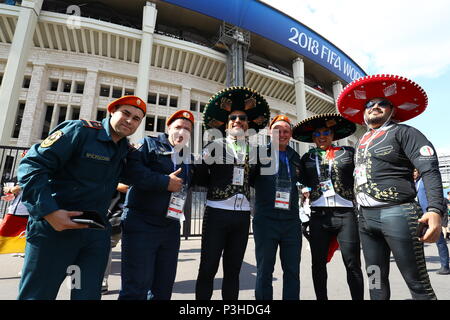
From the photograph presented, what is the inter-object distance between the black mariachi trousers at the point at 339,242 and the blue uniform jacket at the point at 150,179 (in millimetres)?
1699

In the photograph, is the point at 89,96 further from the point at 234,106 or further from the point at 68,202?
the point at 68,202

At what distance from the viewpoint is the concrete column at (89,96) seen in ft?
63.3

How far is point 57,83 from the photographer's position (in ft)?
67.7

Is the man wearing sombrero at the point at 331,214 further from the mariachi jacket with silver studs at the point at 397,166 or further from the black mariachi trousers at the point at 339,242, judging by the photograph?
the mariachi jacket with silver studs at the point at 397,166

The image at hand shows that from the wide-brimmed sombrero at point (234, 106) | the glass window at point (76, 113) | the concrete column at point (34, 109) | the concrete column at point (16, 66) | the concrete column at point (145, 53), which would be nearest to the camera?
the wide-brimmed sombrero at point (234, 106)

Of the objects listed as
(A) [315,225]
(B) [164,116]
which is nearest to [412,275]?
(A) [315,225]

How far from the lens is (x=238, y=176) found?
2.63 metres

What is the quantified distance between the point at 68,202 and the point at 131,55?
22225 millimetres

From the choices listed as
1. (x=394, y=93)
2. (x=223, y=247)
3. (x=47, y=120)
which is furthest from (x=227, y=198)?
(x=47, y=120)

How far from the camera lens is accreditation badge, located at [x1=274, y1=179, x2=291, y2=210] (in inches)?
103

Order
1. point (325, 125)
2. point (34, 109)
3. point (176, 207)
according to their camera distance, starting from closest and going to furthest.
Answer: point (176, 207), point (325, 125), point (34, 109)

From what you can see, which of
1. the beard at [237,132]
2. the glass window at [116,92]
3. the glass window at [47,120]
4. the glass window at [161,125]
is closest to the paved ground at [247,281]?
the beard at [237,132]

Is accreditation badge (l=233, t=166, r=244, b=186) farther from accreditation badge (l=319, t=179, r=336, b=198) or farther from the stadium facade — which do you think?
the stadium facade
